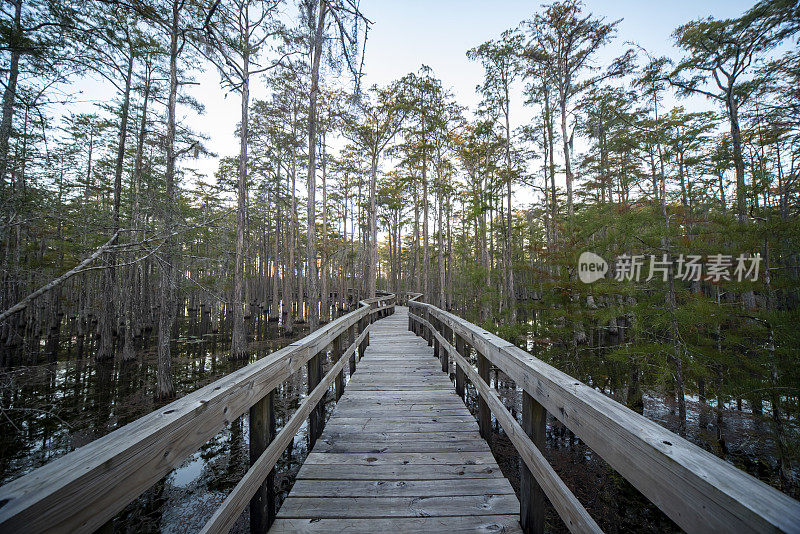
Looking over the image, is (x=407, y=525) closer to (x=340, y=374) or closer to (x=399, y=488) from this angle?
(x=399, y=488)

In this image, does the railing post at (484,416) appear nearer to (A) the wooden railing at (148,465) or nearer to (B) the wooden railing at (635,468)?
(B) the wooden railing at (635,468)

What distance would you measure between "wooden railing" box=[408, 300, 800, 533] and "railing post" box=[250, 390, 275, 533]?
1.59 m

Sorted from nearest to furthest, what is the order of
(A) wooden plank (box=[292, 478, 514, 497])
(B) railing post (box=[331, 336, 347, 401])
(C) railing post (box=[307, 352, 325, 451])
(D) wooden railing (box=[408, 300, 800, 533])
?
(D) wooden railing (box=[408, 300, 800, 533]) < (A) wooden plank (box=[292, 478, 514, 497]) < (C) railing post (box=[307, 352, 325, 451]) < (B) railing post (box=[331, 336, 347, 401])

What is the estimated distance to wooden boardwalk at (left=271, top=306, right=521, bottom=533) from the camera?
1.93 metres

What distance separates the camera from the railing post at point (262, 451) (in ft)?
5.81

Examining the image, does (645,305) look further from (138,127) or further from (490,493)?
(138,127)

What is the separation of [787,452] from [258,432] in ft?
22.5

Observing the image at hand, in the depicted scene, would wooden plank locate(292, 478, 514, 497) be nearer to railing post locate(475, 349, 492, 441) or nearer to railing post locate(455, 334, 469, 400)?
railing post locate(475, 349, 492, 441)

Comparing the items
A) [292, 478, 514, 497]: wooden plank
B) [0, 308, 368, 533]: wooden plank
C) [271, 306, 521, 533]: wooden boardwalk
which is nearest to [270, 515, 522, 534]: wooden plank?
[271, 306, 521, 533]: wooden boardwalk

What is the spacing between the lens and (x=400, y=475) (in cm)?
239

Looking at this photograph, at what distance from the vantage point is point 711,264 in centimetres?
571

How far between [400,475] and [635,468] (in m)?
1.87

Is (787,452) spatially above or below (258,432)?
below

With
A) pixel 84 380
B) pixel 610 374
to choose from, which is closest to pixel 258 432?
pixel 610 374
